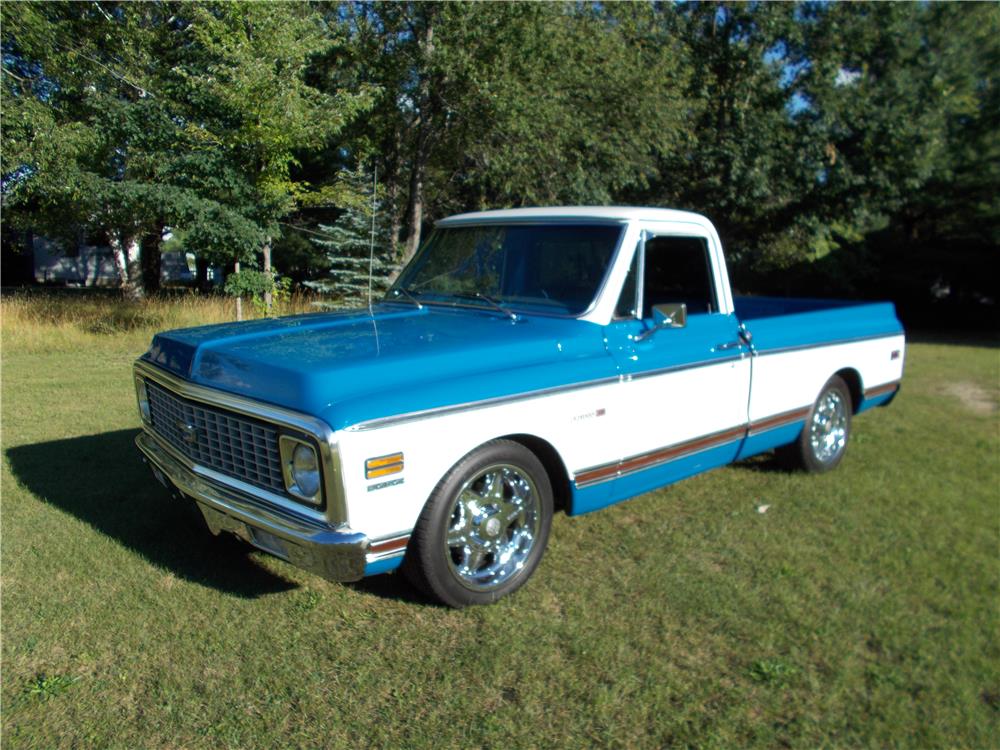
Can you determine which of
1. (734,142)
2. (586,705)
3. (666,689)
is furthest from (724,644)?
(734,142)

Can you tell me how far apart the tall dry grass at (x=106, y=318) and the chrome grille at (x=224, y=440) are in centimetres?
823

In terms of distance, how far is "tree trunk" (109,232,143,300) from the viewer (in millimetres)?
18969

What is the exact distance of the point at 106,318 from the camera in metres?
13.1

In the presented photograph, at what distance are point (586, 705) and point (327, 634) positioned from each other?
125 cm

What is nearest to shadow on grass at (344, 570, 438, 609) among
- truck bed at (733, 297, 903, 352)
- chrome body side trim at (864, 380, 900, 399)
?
truck bed at (733, 297, 903, 352)

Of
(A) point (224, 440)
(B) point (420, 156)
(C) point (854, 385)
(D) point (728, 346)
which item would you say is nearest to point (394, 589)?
(A) point (224, 440)

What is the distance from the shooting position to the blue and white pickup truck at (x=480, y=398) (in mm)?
3404

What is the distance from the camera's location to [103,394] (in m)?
8.46

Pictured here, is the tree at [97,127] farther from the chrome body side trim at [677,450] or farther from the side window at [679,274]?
the chrome body side trim at [677,450]

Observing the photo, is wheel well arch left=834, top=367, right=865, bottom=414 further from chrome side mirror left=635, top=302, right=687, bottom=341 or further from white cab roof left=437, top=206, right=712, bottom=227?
chrome side mirror left=635, top=302, right=687, bottom=341

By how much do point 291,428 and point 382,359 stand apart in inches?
21.4

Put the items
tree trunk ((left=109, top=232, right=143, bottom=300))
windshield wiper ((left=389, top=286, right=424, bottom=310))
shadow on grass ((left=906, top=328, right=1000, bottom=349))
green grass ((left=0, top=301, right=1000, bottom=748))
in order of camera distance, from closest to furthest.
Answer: green grass ((left=0, top=301, right=1000, bottom=748)) < windshield wiper ((left=389, top=286, right=424, bottom=310)) < shadow on grass ((left=906, top=328, right=1000, bottom=349)) < tree trunk ((left=109, top=232, right=143, bottom=300))

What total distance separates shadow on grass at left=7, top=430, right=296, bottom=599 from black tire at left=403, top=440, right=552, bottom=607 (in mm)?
930

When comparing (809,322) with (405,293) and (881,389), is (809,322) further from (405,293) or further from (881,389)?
(405,293)
